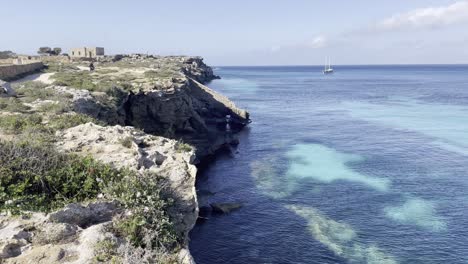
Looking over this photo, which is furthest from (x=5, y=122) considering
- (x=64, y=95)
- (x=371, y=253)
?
(x=371, y=253)

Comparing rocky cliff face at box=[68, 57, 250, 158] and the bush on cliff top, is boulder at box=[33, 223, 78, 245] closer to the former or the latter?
the bush on cliff top

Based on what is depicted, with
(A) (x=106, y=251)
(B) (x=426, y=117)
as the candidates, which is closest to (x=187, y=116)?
(A) (x=106, y=251)

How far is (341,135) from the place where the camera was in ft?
213

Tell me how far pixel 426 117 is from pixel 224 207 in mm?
60315

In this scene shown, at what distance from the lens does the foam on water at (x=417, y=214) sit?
3294 cm

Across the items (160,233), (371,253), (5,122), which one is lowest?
(371,253)

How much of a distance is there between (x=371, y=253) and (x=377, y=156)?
2561 centimetres

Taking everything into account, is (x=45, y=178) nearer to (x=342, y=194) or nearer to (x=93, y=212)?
(x=93, y=212)

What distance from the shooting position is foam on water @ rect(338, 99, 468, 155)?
6062cm

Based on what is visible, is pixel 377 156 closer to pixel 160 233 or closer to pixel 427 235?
pixel 427 235

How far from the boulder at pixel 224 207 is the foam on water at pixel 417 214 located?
14022 mm

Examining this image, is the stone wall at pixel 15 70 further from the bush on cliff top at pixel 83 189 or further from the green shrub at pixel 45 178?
the bush on cliff top at pixel 83 189

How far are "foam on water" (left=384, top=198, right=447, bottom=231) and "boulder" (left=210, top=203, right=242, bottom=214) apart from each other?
46.0 ft

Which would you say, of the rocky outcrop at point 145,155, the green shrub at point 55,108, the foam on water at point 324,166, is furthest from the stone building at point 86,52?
the rocky outcrop at point 145,155
